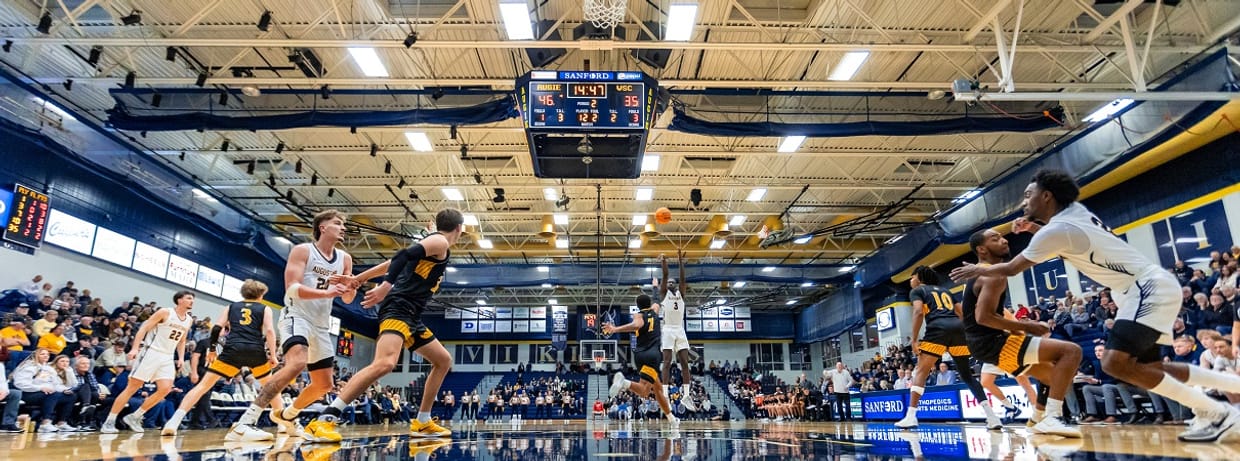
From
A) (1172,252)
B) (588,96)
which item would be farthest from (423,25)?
(1172,252)

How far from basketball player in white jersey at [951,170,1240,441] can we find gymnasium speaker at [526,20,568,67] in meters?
8.94

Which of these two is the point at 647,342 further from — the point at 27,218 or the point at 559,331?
the point at 559,331

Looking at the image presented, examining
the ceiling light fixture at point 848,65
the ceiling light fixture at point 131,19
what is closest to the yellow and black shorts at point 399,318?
the ceiling light fixture at point 131,19

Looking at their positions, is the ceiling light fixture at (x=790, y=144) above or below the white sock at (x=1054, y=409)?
above

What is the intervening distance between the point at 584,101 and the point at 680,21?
1.98 meters

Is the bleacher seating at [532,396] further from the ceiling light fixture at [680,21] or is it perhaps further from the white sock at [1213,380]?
the white sock at [1213,380]

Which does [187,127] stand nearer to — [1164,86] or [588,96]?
[588,96]

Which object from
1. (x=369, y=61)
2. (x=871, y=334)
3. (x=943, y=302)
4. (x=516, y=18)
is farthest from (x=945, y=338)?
(x=871, y=334)

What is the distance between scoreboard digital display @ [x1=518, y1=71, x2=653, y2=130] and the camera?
927 centimetres

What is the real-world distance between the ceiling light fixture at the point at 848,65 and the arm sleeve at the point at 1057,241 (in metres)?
8.49

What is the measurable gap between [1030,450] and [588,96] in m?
7.37

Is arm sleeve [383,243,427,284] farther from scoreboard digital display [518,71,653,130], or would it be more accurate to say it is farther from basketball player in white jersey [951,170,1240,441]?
scoreboard digital display [518,71,653,130]

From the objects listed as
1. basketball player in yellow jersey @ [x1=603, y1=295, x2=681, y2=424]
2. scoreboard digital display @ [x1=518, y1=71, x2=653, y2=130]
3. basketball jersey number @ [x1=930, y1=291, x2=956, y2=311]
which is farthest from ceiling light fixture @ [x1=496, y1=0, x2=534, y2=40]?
basketball jersey number @ [x1=930, y1=291, x2=956, y2=311]

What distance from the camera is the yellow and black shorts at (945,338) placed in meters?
6.37
